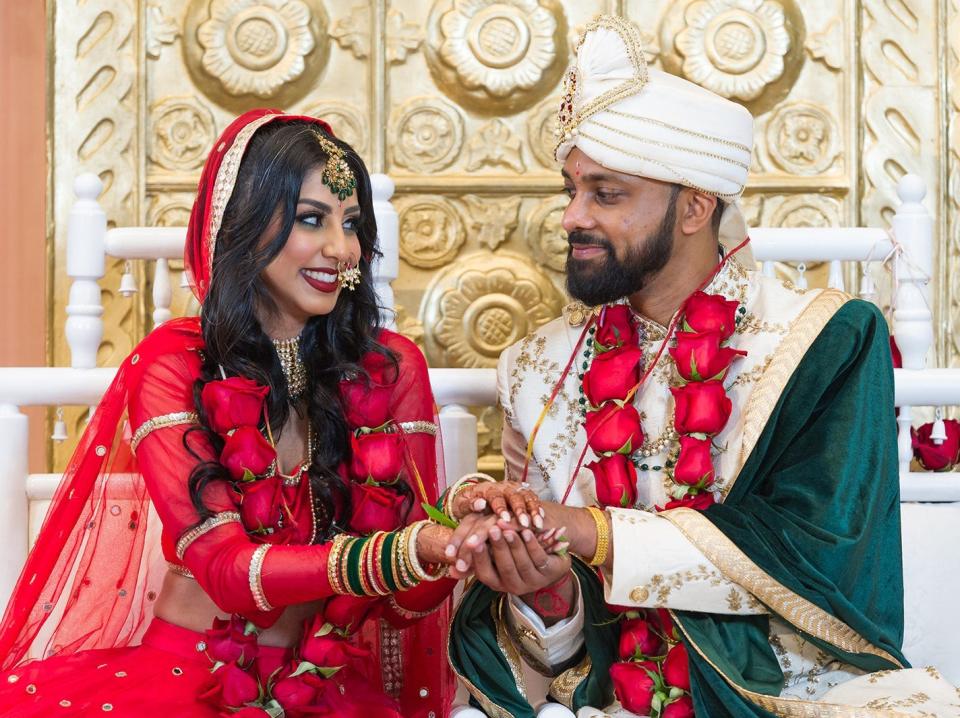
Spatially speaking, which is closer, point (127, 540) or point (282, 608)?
point (282, 608)

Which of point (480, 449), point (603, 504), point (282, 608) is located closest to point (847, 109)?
point (480, 449)

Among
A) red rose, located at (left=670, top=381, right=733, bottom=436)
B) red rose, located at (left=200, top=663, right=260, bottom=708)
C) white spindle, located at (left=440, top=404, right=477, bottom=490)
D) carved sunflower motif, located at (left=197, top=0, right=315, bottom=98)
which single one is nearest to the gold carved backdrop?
carved sunflower motif, located at (left=197, top=0, right=315, bottom=98)

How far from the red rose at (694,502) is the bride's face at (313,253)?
Answer: 85 centimetres

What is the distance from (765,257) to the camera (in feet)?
11.9

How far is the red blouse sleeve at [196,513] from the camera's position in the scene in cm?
241

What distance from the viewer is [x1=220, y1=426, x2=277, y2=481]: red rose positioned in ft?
8.29

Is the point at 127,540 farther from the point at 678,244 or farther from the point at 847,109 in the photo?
the point at 847,109

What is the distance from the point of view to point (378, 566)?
2.39 metres

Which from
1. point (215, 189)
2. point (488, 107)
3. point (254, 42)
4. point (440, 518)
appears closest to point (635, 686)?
point (440, 518)

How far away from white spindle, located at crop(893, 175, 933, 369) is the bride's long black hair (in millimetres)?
1664

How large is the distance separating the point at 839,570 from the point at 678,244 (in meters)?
0.83

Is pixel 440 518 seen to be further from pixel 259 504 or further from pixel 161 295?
pixel 161 295

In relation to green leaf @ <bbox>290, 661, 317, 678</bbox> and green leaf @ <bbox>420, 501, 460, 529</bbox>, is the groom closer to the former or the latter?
green leaf @ <bbox>420, 501, 460, 529</bbox>

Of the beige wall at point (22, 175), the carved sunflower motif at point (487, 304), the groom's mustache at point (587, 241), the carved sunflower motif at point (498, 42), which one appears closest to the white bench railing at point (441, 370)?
the groom's mustache at point (587, 241)
